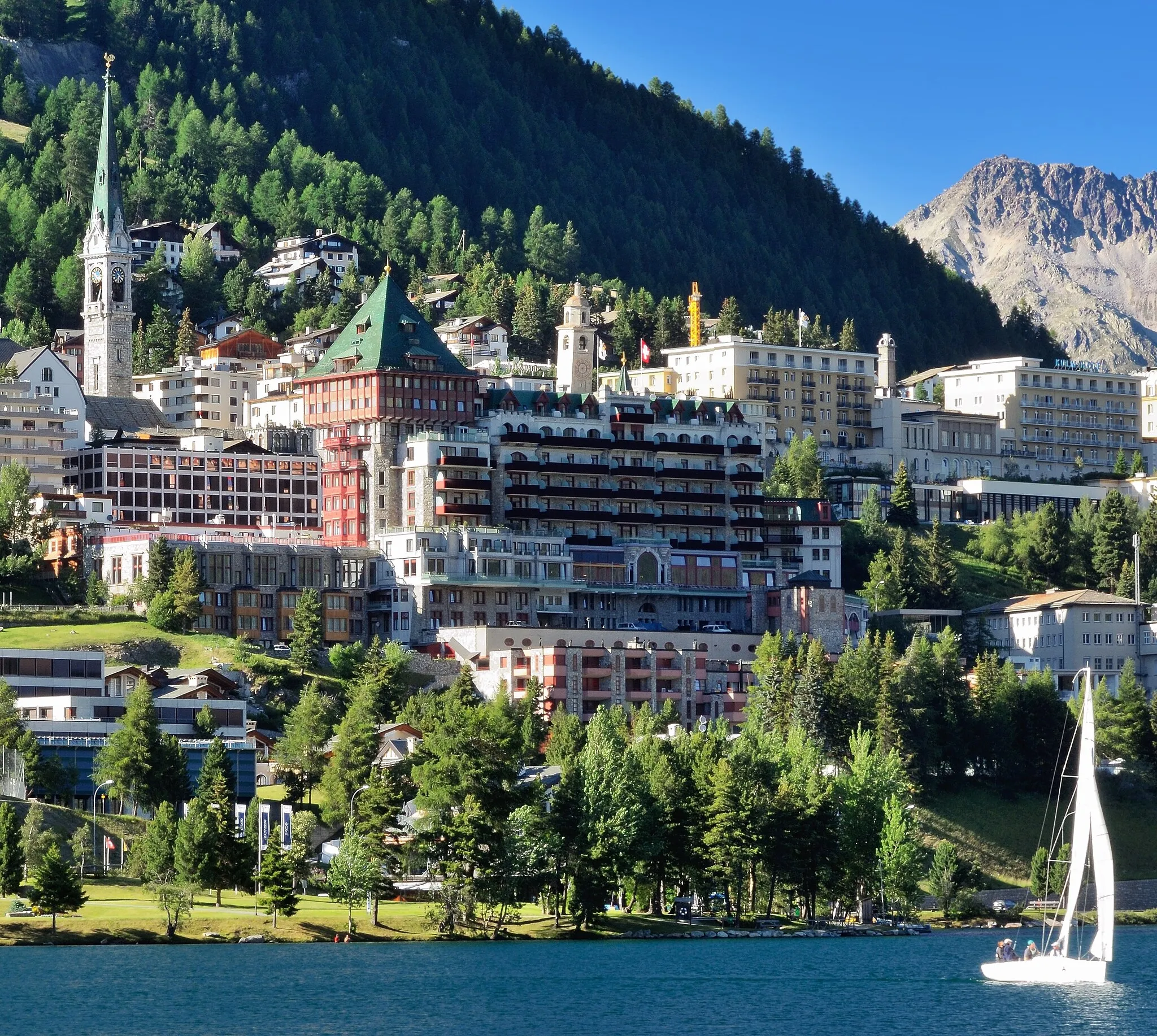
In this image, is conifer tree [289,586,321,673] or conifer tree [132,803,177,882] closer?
conifer tree [132,803,177,882]

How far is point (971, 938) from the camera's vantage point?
147 m

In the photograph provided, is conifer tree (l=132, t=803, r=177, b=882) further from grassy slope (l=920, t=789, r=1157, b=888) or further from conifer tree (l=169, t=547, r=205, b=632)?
grassy slope (l=920, t=789, r=1157, b=888)

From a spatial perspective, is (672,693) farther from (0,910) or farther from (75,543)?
(0,910)

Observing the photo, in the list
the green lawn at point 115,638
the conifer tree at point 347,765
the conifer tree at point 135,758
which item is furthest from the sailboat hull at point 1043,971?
the green lawn at point 115,638

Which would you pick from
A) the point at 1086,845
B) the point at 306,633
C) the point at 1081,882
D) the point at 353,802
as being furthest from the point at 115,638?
the point at 1086,845

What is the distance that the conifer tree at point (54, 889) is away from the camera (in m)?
123

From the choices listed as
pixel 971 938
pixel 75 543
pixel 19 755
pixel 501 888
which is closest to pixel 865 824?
pixel 971 938

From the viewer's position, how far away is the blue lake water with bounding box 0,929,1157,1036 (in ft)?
349

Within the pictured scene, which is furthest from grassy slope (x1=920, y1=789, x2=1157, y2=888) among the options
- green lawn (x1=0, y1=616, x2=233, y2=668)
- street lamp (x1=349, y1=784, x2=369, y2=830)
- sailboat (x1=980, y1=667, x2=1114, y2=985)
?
green lawn (x1=0, y1=616, x2=233, y2=668)

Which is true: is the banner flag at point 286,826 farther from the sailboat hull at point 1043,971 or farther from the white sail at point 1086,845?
the white sail at point 1086,845

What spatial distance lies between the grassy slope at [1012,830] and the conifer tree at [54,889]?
220 ft

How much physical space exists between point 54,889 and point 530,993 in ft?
81.3

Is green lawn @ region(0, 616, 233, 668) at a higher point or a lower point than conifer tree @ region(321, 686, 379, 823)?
higher

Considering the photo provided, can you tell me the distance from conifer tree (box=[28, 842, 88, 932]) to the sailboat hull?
144ft
